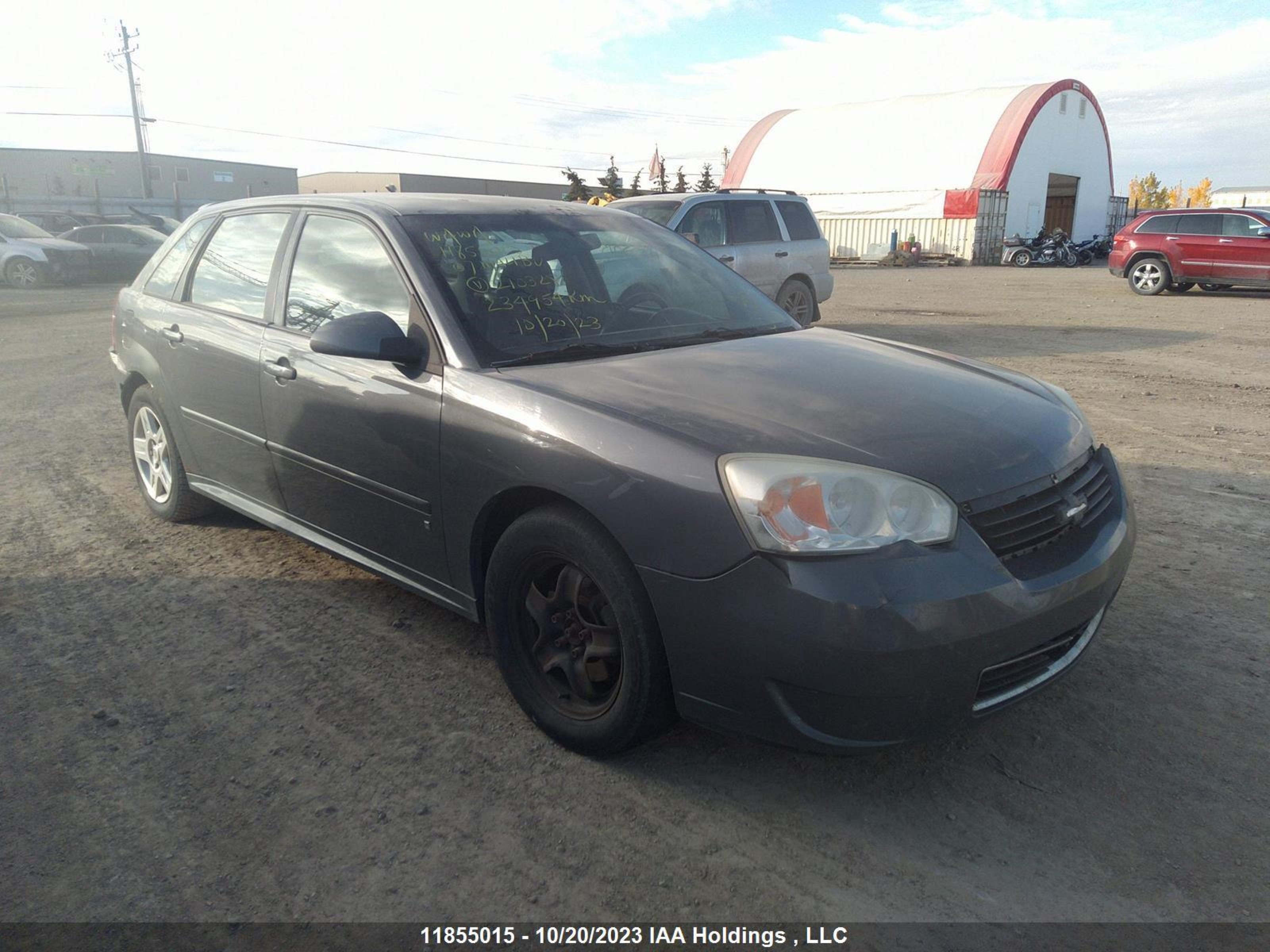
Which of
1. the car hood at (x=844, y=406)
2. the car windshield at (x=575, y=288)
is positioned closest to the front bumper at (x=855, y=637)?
the car hood at (x=844, y=406)

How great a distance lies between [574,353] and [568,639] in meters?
0.96

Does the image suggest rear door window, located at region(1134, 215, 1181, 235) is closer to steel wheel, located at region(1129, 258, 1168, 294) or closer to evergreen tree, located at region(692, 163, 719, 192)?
A: steel wheel, located at region(1129, 258, 1168, 294)

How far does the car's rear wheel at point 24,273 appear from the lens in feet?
67.3

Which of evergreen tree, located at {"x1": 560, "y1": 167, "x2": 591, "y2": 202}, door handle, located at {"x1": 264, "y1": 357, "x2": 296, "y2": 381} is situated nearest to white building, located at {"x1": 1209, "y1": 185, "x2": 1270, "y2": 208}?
evergreen tree, located at {"x1": 560, "y1": 167, "x2": 591, "y2": 202}

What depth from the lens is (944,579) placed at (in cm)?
222

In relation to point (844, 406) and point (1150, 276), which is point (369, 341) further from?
point (1150, 276)

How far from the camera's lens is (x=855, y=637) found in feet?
7.05

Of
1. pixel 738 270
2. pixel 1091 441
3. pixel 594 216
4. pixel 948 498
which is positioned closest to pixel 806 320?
pixel 738 270

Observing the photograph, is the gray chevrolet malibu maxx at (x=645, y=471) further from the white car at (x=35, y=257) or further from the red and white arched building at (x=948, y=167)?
the red and white arched building at (x=948, y=167)

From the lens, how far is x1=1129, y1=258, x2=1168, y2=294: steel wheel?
60.0ft

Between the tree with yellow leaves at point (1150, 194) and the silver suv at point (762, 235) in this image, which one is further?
the tree with yellow leaves at point (1150, 194)

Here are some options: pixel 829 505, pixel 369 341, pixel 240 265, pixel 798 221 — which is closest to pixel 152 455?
pixel 240 265

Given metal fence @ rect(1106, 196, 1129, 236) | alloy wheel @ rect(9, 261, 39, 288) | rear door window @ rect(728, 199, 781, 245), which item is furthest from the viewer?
metal fence @ rect(1106, 196, 1129, 236)

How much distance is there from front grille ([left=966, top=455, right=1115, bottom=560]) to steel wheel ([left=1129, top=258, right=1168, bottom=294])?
18135mm
